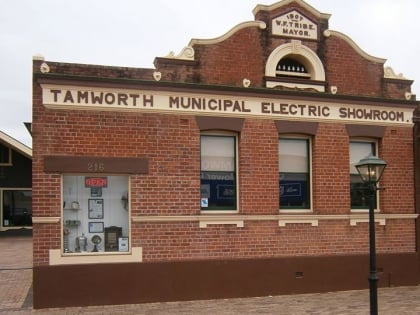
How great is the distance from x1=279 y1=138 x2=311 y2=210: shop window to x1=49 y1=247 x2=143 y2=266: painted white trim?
3269mm

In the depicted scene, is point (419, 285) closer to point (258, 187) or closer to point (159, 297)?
point (258, 187)

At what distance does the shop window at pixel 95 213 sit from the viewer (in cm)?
1081

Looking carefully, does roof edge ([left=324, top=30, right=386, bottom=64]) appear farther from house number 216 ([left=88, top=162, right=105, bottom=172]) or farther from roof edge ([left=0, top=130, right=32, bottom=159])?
roof edge ([left=0, top=130, right=32, bottom=159])

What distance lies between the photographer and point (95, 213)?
36.1 ft

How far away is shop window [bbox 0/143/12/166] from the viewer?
91.1 ft

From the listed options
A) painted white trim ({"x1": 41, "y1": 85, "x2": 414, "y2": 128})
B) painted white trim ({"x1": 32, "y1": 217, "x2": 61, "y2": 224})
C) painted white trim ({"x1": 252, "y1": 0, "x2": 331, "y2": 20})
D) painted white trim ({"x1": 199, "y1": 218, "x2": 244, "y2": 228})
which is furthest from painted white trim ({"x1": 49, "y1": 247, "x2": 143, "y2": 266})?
painted white trim ({"x1": 252, "y1": 0, "x2": 331, "y2": 20})

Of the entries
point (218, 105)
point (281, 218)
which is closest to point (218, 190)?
point (281, 218)

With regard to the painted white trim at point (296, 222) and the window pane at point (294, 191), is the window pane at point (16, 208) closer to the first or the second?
the window pane at point (294, 191)

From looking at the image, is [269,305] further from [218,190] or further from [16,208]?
[16,208]

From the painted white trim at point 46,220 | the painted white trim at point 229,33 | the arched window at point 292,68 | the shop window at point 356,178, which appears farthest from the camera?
the shop window at point 356,178

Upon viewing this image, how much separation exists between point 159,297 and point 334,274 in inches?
150

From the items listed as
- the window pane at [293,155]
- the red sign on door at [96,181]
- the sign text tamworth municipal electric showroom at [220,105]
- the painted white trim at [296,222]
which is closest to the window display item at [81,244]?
the red sign on door at [96,181]

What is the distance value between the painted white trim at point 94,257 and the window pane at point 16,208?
19025 mm

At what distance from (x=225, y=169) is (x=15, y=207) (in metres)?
19.6
